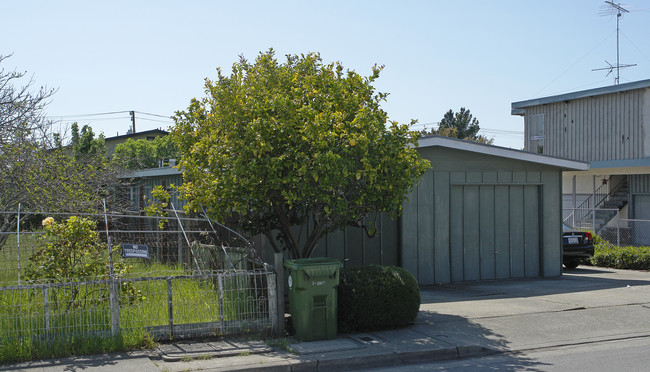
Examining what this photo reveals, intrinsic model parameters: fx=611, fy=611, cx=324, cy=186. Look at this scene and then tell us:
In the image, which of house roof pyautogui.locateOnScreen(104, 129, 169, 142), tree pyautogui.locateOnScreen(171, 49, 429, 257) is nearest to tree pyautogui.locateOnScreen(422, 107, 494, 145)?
house roof pyautogui.locateOnScreen(104, 129, 169, 142)

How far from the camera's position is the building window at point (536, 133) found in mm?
28703

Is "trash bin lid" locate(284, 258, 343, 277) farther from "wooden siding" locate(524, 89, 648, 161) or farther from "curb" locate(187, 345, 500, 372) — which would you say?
"wooden siding" locate(524, 89, 648, 161)

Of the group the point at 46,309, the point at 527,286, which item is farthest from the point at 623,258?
the point at 46,309

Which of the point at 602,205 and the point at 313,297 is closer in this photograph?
the point at 313,297

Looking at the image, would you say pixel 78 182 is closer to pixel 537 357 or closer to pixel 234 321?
pixel 234 321

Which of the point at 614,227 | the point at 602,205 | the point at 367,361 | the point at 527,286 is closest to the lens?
the point at 367,361

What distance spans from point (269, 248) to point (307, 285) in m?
3.61

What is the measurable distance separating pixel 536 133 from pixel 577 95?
2.87 meters

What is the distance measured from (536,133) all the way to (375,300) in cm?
2250

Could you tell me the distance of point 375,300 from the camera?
8.96 meters

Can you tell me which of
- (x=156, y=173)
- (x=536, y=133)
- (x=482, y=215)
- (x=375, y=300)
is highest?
(x=536, y=133)

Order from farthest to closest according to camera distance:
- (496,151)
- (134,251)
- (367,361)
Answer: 1. (496,151)
2. (134,251)
3. (367,361)

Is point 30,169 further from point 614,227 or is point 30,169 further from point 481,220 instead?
point 614,227

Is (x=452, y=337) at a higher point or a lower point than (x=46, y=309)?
lower
